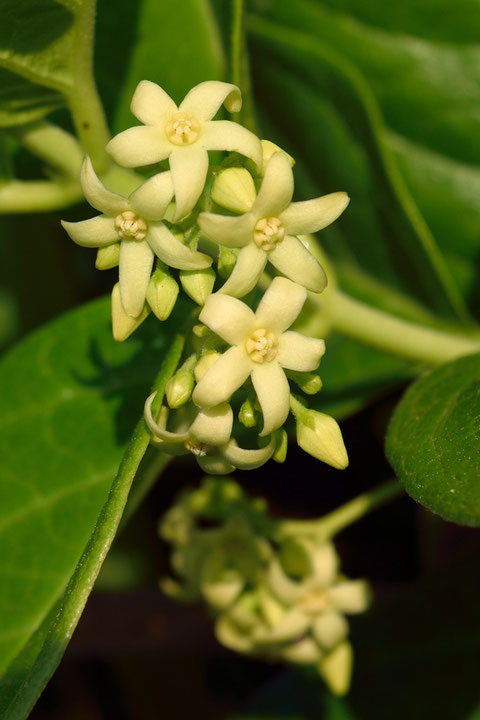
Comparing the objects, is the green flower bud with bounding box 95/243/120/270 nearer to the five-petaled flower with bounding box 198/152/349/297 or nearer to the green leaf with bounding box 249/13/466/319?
the five-petaled flower with bounding box 198/152/349/297

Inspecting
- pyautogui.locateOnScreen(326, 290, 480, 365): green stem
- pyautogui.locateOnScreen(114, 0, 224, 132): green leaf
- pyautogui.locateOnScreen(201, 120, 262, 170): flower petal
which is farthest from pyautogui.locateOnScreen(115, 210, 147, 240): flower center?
pyautogui.locateOnScreen(114, 0, 224, 132): green leaf

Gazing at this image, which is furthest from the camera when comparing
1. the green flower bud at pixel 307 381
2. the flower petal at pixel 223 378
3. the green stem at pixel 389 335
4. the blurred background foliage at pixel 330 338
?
the blurred background foliage at pixel 330 338

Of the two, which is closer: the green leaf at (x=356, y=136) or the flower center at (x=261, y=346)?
the flower center at (x=261, y=346)

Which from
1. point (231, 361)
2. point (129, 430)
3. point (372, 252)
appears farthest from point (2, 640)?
point (372, 252)

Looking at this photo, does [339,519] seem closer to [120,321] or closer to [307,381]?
[307,381]

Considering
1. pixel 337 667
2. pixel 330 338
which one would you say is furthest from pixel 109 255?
pixel 337 667

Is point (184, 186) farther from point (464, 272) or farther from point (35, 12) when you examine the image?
point (464, 272)

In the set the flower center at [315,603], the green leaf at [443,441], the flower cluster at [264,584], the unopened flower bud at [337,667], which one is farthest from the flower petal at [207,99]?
the unopened flower bud at [337,667]

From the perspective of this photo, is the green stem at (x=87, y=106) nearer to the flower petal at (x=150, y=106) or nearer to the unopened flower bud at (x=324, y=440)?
the flower petal at (x=150, y=106)
